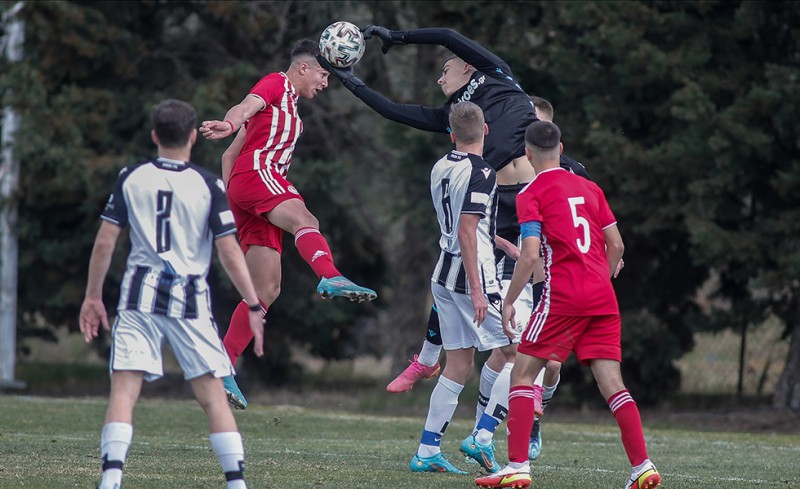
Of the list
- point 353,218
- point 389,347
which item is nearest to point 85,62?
point 353,218

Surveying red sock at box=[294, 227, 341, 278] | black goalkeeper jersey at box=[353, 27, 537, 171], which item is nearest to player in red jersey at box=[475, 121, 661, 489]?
black goalkeeper jersey at box=[353, 27, 537, 171]

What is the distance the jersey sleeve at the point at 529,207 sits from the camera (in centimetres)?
616

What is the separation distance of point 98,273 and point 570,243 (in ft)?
8.25

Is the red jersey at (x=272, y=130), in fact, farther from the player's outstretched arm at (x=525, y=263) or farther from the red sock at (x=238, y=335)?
the player's outstretched arm at (x=525, y=263)

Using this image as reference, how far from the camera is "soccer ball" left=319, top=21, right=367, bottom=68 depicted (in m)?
8.27

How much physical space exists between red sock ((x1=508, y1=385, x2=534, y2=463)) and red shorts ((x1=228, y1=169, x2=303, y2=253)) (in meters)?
2.50

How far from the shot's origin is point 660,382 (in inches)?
647

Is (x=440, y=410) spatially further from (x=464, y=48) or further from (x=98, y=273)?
(x=98, y=273)

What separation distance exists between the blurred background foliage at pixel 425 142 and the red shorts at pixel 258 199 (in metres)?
7.40

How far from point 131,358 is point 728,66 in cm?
1189

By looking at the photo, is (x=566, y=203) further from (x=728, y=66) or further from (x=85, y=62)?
(x=85, y=62)

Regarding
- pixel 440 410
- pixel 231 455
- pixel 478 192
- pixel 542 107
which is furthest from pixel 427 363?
pixel 231 455

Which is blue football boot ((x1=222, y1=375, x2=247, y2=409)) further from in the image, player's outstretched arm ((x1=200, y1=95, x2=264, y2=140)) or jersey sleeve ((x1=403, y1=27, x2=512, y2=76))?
jersey sleeve ((x1=403, y1=27, x2=512, y2=76))

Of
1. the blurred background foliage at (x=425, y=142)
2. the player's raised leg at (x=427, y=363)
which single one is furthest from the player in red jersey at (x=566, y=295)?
the blurred background foliage at (x=425, y=142)
